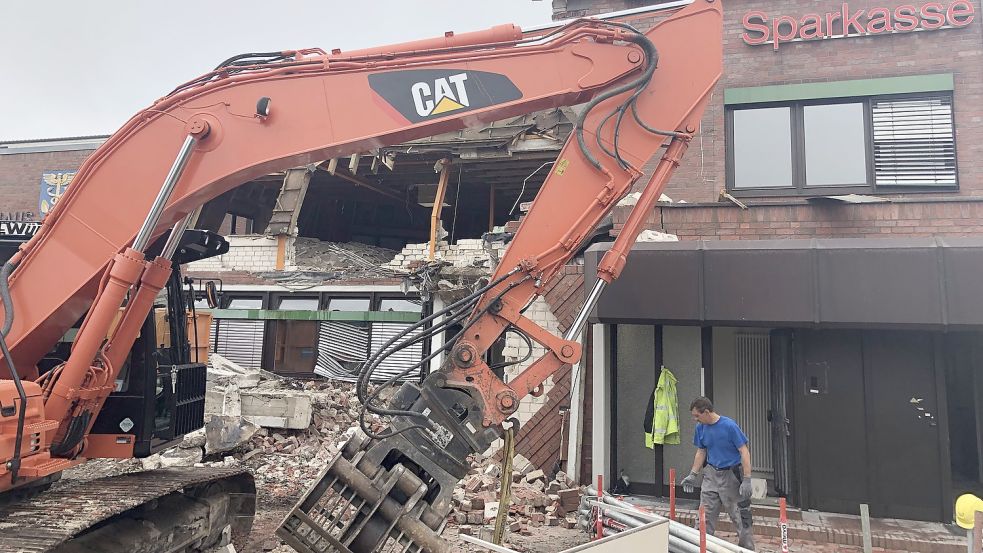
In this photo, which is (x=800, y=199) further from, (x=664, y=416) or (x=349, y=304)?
(x=349, y=304)

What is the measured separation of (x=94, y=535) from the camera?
4.69 meters

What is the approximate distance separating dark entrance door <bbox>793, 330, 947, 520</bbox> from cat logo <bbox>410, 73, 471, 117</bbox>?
5.69 meters

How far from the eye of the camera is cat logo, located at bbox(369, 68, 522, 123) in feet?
16.4

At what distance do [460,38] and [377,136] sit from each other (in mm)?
1082

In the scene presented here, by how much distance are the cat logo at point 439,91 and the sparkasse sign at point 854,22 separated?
27.4 ft

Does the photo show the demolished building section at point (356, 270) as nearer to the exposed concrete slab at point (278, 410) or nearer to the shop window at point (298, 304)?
the shop window at point (298, 304)

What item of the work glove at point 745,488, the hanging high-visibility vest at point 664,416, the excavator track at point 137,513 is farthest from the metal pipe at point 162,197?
the hanging high-visibility vest at point 664,416

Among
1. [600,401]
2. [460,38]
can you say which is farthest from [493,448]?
[460,38]

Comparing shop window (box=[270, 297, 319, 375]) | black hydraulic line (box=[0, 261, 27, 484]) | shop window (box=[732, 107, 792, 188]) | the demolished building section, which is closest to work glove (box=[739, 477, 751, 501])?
black hydraulic line (box=[0, 261, 27, 484])

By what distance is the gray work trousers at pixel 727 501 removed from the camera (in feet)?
20.5

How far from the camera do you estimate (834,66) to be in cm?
1105

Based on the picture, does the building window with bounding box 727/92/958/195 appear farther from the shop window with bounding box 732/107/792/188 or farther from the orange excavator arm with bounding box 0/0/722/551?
the orange excavator arm with bounding box 0/0/722/551

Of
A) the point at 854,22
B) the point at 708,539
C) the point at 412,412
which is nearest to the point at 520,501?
the point at 708,539

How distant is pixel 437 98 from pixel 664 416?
5370mm
